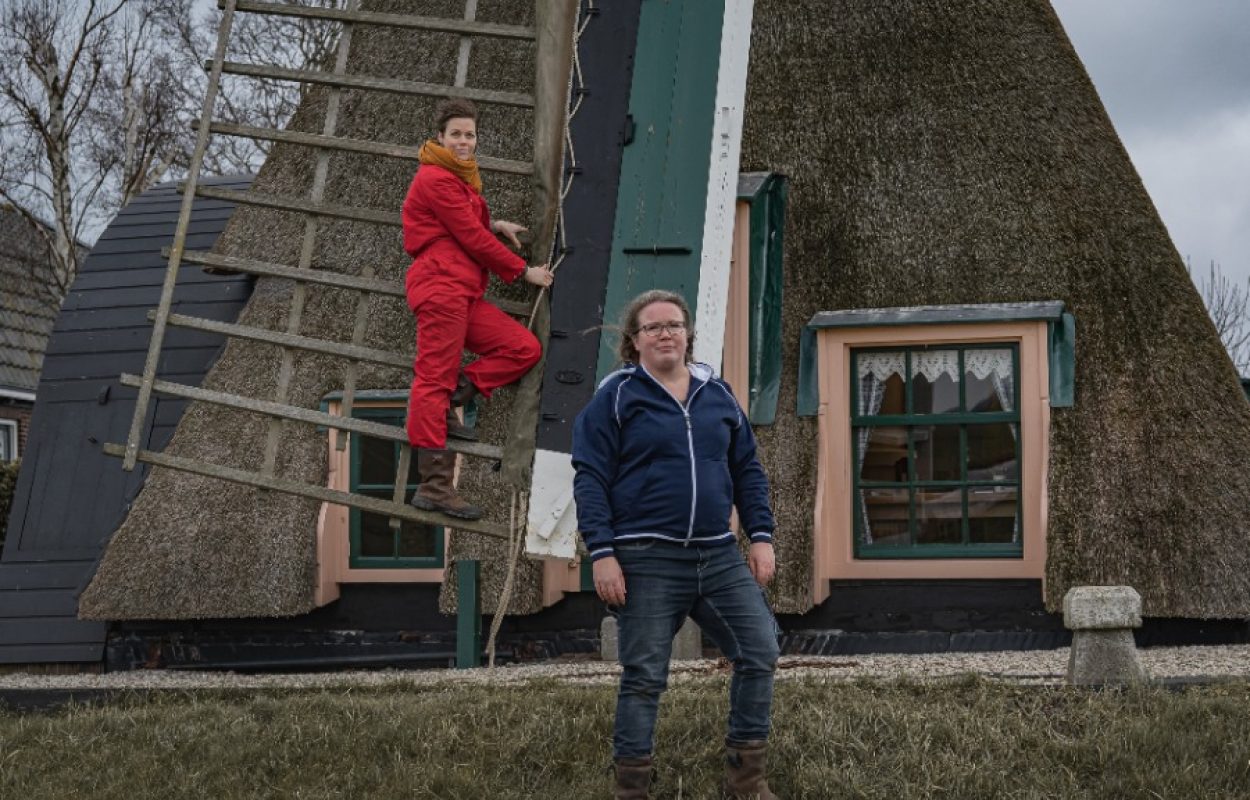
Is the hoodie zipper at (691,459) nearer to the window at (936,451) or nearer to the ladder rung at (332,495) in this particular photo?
the ladder rung at (332,495)

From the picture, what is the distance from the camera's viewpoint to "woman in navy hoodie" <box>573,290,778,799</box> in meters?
4.05

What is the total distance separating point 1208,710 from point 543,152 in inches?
120

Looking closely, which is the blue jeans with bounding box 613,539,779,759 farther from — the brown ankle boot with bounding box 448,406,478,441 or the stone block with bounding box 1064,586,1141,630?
the stone block with bounding box 1064,586,1141,630

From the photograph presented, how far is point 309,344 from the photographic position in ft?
18.1

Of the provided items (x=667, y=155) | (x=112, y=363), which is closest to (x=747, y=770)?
(x=667, y=155)

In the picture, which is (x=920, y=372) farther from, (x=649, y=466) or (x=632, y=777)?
(x=632, y=777)

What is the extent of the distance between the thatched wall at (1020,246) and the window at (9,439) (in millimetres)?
13808

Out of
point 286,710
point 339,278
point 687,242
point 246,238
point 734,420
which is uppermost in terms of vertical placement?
point 246,238

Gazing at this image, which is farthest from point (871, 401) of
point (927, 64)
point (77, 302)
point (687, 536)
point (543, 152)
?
point (77, 302)

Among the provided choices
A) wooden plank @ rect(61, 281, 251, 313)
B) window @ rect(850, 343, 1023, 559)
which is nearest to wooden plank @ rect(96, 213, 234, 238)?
wooden plank @ rect(61, 281, 251, 313)

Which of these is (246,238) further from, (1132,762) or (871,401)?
(1132,762)

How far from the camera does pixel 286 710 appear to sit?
561 centimetres

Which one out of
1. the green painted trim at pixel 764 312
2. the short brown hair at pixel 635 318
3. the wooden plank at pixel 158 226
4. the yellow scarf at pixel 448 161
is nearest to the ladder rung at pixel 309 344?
the yellow scarf at pixel 448 161

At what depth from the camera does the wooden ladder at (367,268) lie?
552 cm
